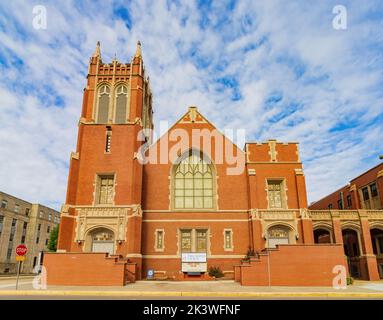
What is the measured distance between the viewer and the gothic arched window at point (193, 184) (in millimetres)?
25875

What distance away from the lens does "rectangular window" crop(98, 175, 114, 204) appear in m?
24.2

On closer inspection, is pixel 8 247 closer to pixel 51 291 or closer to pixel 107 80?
pixel 107 80

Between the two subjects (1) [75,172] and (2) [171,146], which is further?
(2) [171,146]

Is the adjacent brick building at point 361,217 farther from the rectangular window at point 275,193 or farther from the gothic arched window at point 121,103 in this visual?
the gothic arched window at point 121,103

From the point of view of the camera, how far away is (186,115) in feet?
92.0

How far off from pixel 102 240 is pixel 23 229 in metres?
40.5

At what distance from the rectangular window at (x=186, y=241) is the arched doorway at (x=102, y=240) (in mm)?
5538

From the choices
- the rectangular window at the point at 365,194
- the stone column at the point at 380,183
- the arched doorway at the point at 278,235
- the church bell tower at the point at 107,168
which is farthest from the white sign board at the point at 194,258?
the rectangular window at the point at 365,194

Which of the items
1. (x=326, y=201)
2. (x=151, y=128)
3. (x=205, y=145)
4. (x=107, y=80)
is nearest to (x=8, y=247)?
(x=151, y=128)

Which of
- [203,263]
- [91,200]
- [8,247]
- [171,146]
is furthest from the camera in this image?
[8,247]

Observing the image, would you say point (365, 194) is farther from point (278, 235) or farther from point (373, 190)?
point (278, 235)

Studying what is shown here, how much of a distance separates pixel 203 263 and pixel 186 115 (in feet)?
43.2

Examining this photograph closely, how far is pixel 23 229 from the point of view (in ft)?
182

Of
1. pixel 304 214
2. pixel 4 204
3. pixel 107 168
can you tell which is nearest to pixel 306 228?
pixel 304 214
